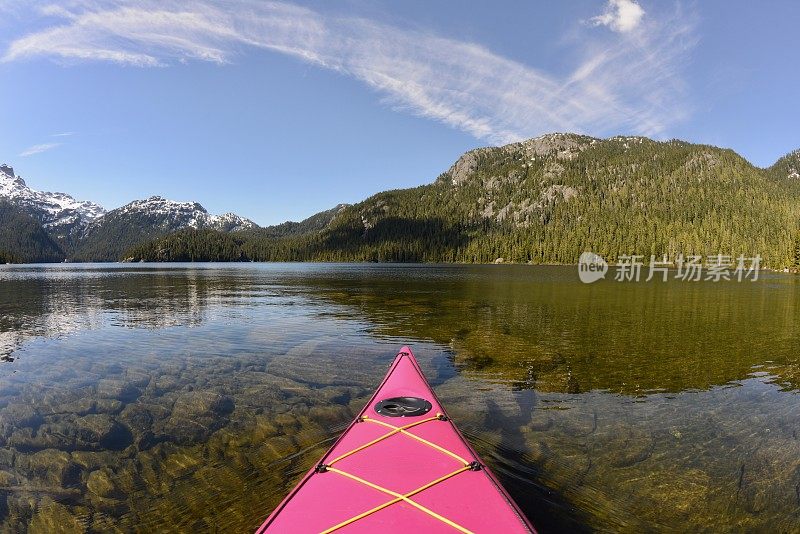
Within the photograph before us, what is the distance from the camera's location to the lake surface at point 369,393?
29.0ft

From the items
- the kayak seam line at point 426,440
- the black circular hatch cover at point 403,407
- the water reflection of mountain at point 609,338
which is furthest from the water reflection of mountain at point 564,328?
the kayak seam line at point 426,440

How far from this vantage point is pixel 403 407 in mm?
9984

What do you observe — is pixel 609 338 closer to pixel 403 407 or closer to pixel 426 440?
pixel 403 407

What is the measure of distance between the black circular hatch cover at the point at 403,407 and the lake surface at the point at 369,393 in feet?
7.92

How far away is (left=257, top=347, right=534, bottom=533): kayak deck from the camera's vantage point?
227 inches

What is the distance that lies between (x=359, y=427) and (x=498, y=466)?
382 centimetres

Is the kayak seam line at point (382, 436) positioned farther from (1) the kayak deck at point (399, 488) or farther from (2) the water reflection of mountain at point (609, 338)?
(2) the water reflection of mountain at point (609, 338)

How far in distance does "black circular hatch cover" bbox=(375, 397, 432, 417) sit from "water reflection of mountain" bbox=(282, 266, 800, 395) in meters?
7.77

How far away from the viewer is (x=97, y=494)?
9.34m

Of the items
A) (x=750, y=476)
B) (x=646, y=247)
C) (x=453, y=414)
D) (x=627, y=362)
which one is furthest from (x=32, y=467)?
(x=646, y=247)

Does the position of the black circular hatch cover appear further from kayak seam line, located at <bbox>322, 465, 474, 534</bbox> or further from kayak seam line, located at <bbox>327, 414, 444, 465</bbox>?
kayak seam line, located at <bbox>322, 465, 474, 534</bbox>

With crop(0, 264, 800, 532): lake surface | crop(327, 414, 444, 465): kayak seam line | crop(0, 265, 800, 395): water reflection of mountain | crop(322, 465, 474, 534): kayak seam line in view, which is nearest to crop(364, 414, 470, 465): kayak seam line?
crop(327, 414, 444, 465): kayak seam line

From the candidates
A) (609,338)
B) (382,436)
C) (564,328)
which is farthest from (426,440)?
(564,328)

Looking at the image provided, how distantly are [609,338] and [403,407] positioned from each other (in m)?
20.6
